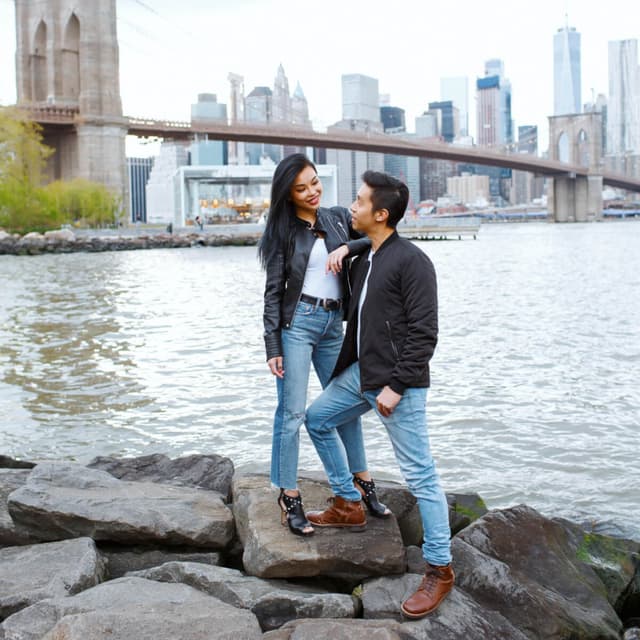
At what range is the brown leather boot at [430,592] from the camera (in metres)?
2.43

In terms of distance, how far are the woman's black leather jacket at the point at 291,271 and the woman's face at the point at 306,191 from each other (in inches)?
2.1

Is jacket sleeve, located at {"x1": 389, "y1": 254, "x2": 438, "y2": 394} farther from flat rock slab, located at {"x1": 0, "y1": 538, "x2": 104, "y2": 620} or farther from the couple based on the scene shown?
flat rock slab, located at {"x1": 0, "y1": 538, "x2": 104, "y2": 620}

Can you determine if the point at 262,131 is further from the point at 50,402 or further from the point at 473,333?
the point at 50,402

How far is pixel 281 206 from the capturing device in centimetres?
283

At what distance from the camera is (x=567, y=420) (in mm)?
5988

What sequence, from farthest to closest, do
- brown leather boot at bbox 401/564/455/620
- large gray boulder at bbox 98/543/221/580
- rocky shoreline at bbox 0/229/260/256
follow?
rocky shoreline at bbox 0/229/260/256, large gray boulder at bbox 98/543/221/580, brown leather boot at bbox 401/564/455/620

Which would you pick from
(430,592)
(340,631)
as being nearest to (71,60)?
(430,592)

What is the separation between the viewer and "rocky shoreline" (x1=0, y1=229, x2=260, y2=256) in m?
29.4

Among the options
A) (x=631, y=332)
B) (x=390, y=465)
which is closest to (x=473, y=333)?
(x=631, y=332)

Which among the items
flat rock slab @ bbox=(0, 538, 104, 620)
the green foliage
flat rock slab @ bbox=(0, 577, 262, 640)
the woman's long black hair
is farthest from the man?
the green foliage

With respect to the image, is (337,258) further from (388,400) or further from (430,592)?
(430,592)

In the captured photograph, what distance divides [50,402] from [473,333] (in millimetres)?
5514

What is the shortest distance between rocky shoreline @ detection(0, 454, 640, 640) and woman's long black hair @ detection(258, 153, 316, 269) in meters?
0.87

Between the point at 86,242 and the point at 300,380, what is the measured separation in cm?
2937
